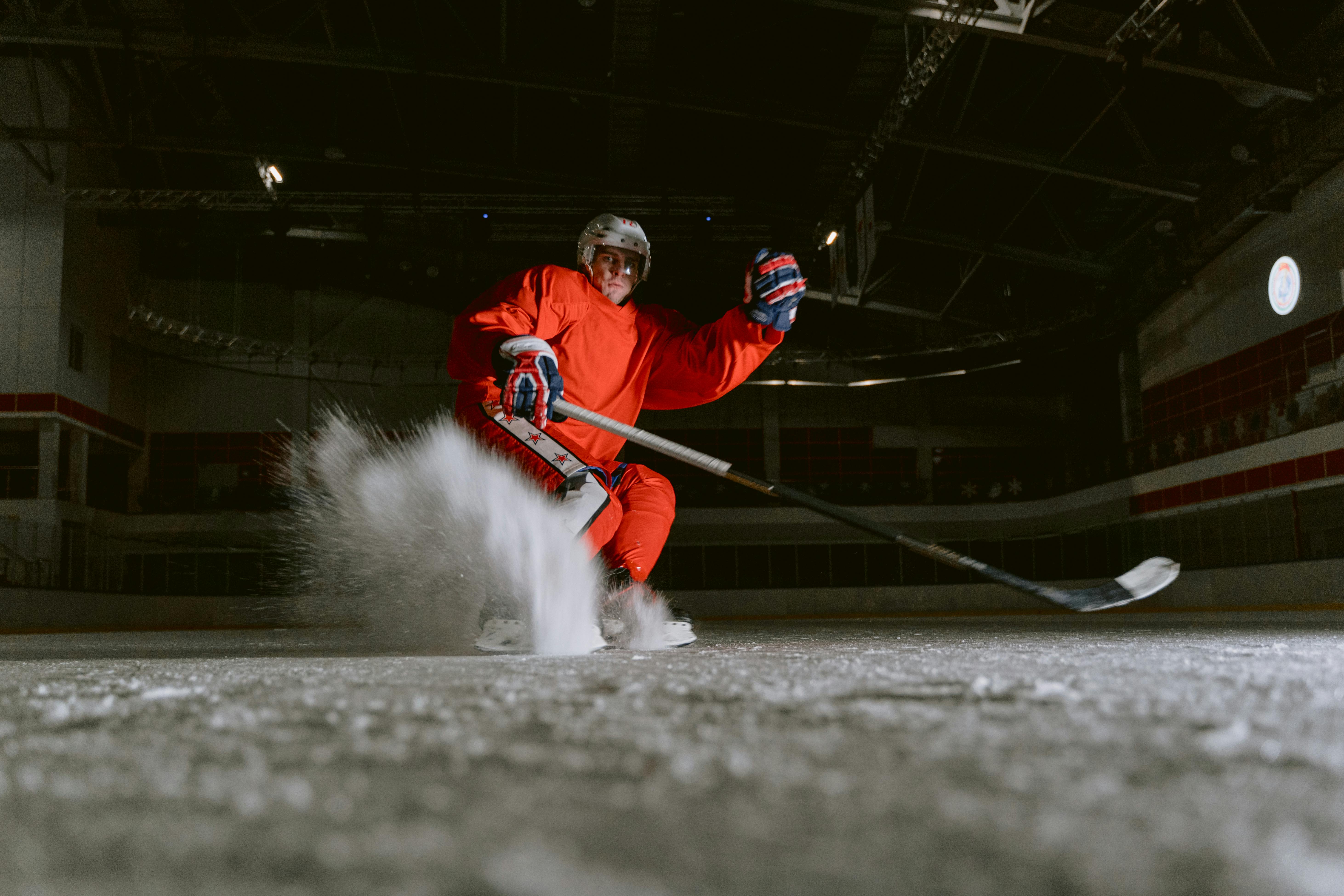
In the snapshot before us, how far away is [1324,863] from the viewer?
1.57 feet

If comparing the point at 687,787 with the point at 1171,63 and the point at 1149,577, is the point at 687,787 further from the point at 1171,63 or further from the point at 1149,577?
the point at 1171,63

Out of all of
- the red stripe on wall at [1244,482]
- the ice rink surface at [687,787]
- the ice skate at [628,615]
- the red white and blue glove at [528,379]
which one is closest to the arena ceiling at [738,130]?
the red stripe on wall at [1244,482]

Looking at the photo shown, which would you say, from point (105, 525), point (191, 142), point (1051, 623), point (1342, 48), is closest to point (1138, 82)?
point (1342, 48)

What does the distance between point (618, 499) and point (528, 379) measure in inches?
25.3

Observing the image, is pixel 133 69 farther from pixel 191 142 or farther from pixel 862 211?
pixel 862 211

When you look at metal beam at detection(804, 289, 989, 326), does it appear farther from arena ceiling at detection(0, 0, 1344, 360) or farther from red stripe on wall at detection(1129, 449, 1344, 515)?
red stripe on wall at detection(1129, 449, 1344, 515)

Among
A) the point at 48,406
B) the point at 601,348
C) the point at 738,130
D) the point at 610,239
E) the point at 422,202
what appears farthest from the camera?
the point at 48,406

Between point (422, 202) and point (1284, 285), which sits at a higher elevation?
point (422, 202)

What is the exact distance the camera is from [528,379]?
3.16m

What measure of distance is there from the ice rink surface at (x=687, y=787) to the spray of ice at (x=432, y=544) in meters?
1.74

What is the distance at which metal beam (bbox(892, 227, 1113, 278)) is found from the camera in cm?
1575

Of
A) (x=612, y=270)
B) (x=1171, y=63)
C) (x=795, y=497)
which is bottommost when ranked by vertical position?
(x=795, y=497)

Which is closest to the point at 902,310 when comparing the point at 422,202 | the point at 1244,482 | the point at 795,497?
the point at 1244,482

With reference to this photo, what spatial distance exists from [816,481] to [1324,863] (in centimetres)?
2433
